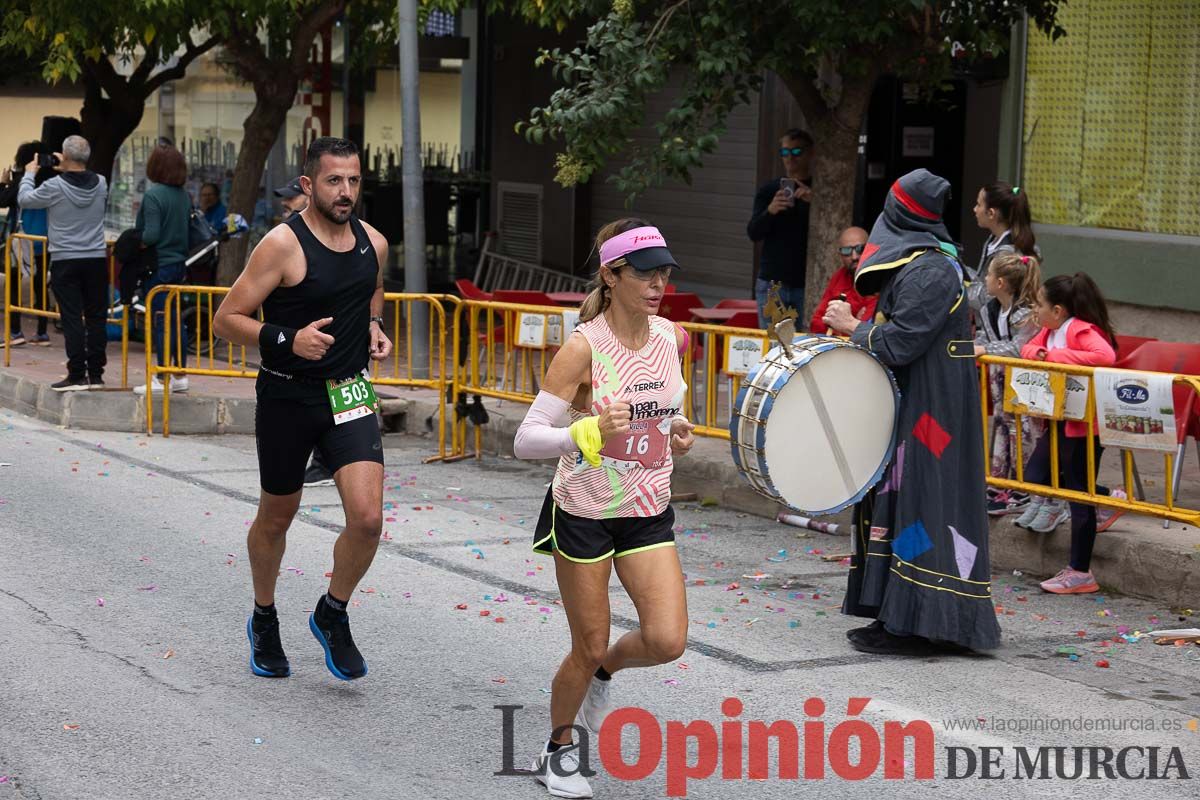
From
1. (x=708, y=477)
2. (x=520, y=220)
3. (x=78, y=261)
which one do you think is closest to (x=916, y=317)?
(x=708, y=477)

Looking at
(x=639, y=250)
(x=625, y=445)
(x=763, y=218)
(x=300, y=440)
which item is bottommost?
(x=300, y=440)

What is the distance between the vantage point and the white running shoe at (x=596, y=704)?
5.62m

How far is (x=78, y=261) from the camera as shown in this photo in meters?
13.7

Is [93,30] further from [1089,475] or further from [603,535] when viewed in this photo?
[603,535]

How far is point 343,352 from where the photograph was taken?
6.49 meters

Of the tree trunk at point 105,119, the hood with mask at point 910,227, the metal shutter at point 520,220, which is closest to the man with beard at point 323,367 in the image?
the hood with mask at point 910,227

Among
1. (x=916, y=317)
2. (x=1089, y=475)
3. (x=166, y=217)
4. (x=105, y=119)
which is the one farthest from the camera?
(x=105, y=119)

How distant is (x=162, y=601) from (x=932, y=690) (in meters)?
3.53

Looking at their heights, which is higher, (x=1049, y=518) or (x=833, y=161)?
(x=833, y=161)

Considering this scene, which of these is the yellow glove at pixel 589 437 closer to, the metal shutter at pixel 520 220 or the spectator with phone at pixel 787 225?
the spectator with phone at pixel 787 225

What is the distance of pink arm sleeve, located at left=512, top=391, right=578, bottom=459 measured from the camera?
16.9ft

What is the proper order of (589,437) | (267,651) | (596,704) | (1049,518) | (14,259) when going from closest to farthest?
(589,437) < (596,704) < (267,651) < (1049,518) < (14,259)

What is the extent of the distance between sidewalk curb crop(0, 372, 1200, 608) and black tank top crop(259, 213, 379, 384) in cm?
372

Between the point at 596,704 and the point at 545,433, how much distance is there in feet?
3.41
